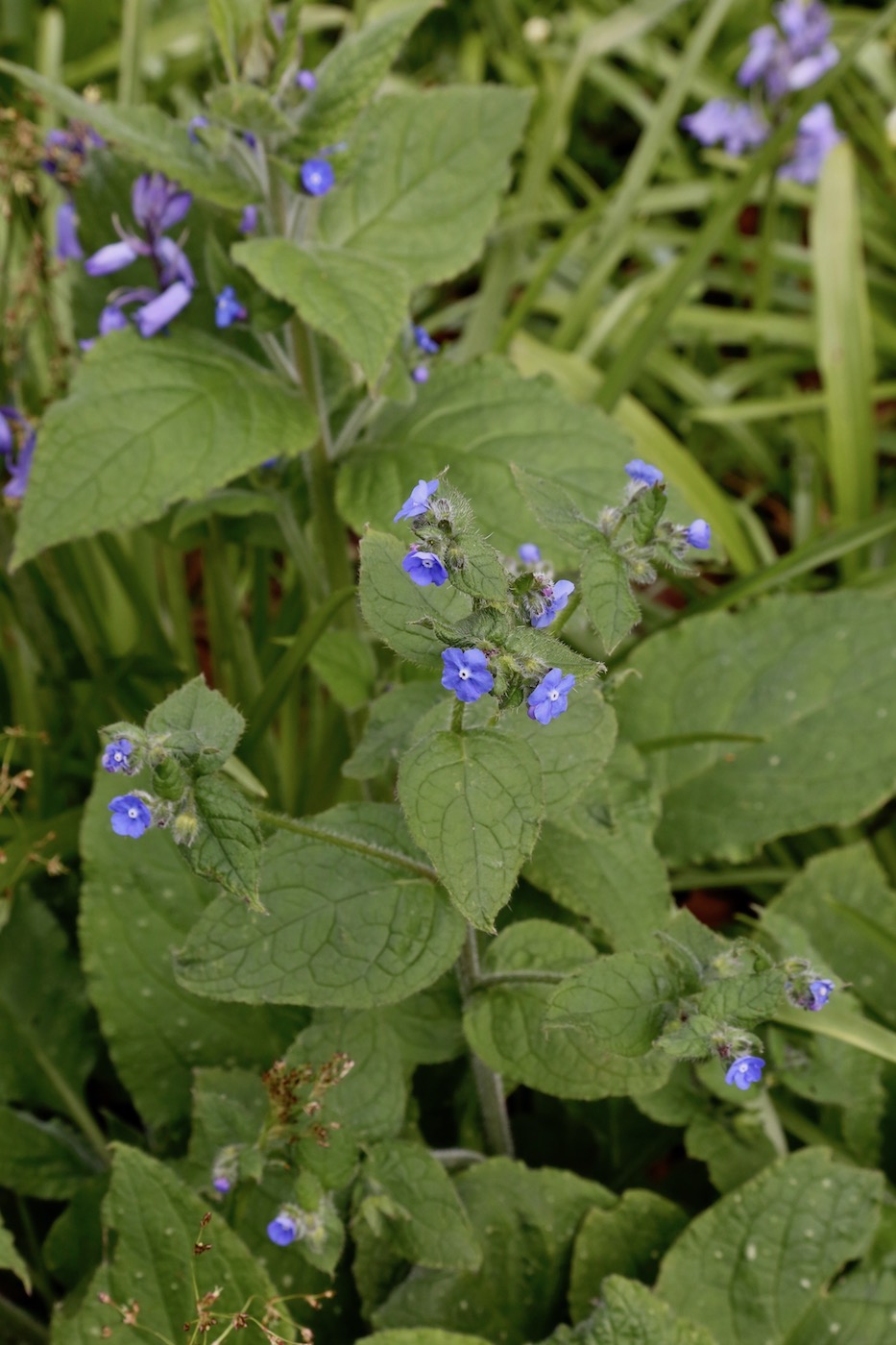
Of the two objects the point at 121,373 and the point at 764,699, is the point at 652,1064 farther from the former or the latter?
the point at 121,373

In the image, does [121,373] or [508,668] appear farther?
[121,373]

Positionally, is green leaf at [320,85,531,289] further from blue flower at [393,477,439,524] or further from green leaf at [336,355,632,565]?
blue flower at [393,477,439,524]

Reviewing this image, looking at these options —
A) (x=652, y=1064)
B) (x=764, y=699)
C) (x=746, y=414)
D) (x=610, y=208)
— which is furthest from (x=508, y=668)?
(x=610, y=208)

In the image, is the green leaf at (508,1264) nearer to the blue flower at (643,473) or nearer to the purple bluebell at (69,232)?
the blue flower at (643,473)

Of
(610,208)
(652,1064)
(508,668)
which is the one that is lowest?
(652,1064)

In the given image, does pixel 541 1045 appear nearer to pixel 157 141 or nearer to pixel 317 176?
pixel 317 176

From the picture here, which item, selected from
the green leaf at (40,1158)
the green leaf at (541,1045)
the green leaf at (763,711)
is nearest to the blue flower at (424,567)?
the green leaf at (541,1045)

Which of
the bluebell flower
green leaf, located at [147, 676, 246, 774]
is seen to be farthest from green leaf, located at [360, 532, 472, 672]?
the bluebell flower
